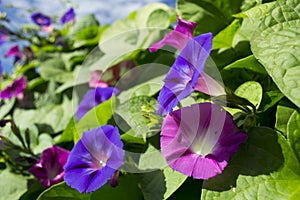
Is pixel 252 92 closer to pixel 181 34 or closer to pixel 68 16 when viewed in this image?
pixel 181 34

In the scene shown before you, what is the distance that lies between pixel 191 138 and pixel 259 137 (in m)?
0.11

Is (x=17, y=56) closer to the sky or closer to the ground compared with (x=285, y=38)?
closer to the ground

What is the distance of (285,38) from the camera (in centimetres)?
69

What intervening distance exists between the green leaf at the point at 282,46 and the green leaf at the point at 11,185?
2.45 ft

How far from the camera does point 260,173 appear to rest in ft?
2.24

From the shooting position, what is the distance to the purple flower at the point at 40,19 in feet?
7.25

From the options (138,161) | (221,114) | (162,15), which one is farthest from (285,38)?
(162,15)

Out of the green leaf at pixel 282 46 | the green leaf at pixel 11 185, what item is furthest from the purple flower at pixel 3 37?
the green leaf at pixel 282 46

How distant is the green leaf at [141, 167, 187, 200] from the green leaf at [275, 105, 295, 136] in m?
0.18

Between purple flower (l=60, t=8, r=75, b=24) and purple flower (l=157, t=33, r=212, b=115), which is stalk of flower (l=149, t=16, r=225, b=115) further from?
purple flower (l=60, t=8, r=75, b=24)

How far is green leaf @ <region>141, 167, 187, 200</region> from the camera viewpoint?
765 mm

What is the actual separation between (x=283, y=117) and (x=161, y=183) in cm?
24

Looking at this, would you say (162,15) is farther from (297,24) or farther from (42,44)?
(42,44)

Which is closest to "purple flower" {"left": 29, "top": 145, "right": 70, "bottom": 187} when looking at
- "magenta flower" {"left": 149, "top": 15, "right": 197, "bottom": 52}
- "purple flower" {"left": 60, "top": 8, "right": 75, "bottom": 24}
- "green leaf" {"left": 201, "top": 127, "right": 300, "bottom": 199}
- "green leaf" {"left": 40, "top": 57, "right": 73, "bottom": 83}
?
"magenta flower" {"left": 149, "top": 15, "right": 197, "bottom": 52}
